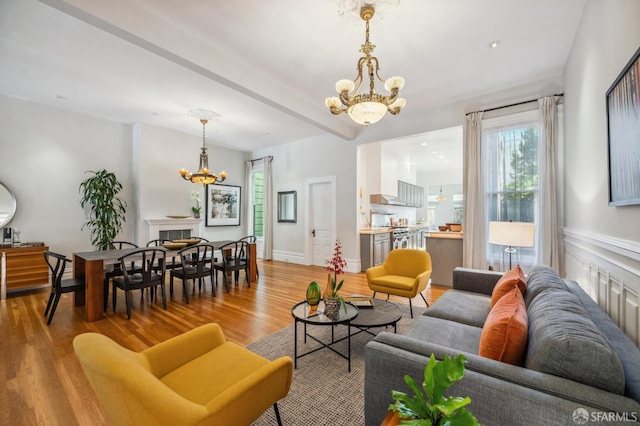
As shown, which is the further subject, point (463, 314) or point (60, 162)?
point (60, 162)

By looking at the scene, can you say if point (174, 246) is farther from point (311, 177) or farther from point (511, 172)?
point (511, 172)

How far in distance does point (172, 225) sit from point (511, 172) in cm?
674

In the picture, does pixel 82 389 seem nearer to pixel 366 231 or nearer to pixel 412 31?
pixel 412 31

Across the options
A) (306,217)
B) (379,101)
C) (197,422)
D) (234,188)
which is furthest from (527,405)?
(234,188)

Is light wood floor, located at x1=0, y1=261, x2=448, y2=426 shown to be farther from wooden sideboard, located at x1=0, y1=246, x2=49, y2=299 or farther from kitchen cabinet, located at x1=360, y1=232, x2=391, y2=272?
kitchen cabinet, located at x1=360, y1=232, x2=391, y2=272

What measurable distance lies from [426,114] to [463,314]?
3930mm

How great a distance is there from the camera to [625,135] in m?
1.60

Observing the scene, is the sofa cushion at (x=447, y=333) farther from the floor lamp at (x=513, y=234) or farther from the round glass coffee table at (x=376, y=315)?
the floor lamp at (x=513, y=234)

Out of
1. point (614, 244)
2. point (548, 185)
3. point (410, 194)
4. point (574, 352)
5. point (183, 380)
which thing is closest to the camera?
point (574, 352)

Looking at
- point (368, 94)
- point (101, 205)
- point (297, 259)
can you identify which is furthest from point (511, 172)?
point (101, 205)

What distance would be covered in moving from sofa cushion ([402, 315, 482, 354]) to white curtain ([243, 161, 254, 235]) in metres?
6.79

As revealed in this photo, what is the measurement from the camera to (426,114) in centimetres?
505

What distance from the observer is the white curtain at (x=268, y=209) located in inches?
300

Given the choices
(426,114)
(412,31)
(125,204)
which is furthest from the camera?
(125,204)
